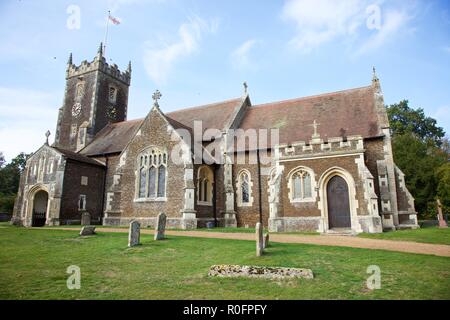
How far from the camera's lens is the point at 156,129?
21.1 m

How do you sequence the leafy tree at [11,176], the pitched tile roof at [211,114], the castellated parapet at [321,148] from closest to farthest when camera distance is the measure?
the castellated parapet at [321,148] → the pitched tile roof at [211,114] → the leafy tree at [11,176]

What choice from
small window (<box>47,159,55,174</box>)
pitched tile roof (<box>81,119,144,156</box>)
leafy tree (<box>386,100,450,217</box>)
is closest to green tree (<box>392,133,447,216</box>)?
leafy tree (<box>386,100,450,217</box>)

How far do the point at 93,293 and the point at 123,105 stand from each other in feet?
108

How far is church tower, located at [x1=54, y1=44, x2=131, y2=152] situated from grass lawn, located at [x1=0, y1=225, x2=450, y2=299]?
23.2 meters

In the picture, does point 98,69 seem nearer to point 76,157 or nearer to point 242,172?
point 76,157

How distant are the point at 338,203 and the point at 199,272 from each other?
1181 cm

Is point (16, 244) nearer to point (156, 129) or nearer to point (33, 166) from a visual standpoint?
point (156, 129)

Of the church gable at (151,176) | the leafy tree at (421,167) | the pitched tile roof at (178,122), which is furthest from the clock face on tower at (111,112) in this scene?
the leafy tree at (421,167)

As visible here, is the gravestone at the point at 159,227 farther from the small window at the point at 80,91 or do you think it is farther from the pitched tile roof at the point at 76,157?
the small window at the point at 80,91

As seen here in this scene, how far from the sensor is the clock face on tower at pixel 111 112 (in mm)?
33406

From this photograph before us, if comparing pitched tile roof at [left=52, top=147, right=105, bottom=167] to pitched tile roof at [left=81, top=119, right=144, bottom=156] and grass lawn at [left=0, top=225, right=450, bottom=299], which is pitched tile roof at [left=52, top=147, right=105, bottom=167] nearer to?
pitched tile roof at [left=81, top=119, right=144, bottom=156]

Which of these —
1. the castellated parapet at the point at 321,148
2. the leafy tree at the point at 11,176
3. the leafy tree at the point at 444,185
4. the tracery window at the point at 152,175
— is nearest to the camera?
the castellated parapet at the point at 321,148

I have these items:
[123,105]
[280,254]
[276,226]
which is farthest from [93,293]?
[123,105]

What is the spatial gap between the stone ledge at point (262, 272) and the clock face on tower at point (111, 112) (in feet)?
102
